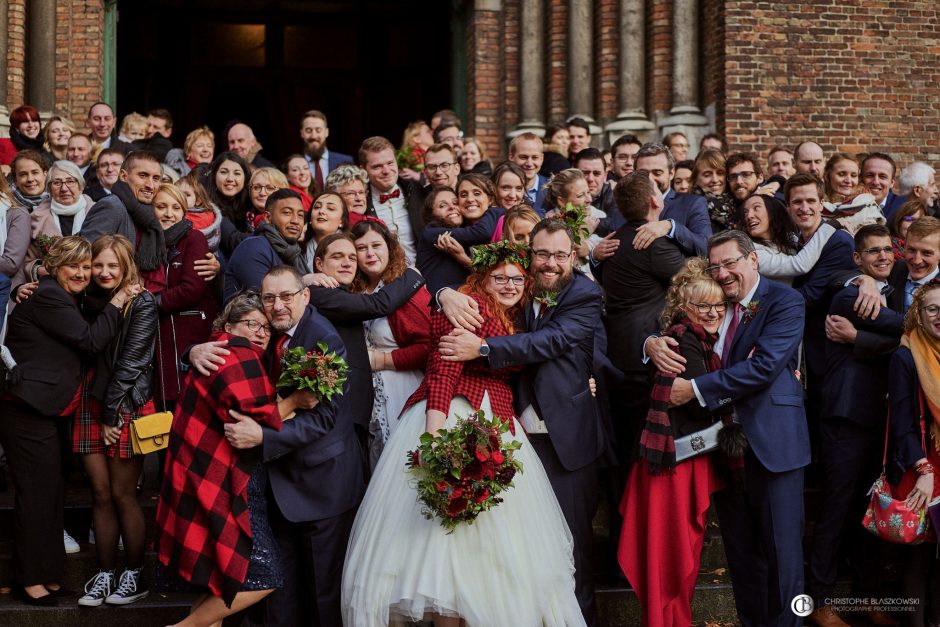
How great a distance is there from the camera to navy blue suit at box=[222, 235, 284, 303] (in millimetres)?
5938

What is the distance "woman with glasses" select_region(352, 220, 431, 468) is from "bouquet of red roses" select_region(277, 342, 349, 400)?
2.62 ft

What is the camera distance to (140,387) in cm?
566

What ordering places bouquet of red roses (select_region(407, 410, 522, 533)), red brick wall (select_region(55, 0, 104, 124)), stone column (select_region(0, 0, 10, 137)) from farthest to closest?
red brick wall (select_region(55, 0, 104, 124)) → stone column (select_region(0, 0, 10, 137)) → bouquet of red roses (select_region(407, 410, 522, 533))

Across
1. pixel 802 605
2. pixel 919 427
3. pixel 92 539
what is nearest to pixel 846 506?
pixel 919 427

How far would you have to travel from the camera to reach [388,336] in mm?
5793

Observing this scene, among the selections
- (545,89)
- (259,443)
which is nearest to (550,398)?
(259,443)

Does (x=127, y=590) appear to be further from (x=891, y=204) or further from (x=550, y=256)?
(x=891, y=204)

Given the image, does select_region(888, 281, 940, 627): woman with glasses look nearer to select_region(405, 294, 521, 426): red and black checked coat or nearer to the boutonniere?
the boutonniere

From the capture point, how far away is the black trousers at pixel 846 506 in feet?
18.7

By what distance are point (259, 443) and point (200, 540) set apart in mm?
496

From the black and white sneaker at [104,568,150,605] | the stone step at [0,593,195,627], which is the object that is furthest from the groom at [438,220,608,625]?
the black and white sneaker at [104,568,150,605]

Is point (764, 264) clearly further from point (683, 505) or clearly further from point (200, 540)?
point (200, 540)

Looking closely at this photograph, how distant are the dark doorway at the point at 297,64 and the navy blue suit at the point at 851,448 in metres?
10.8

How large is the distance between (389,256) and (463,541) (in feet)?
5.63
